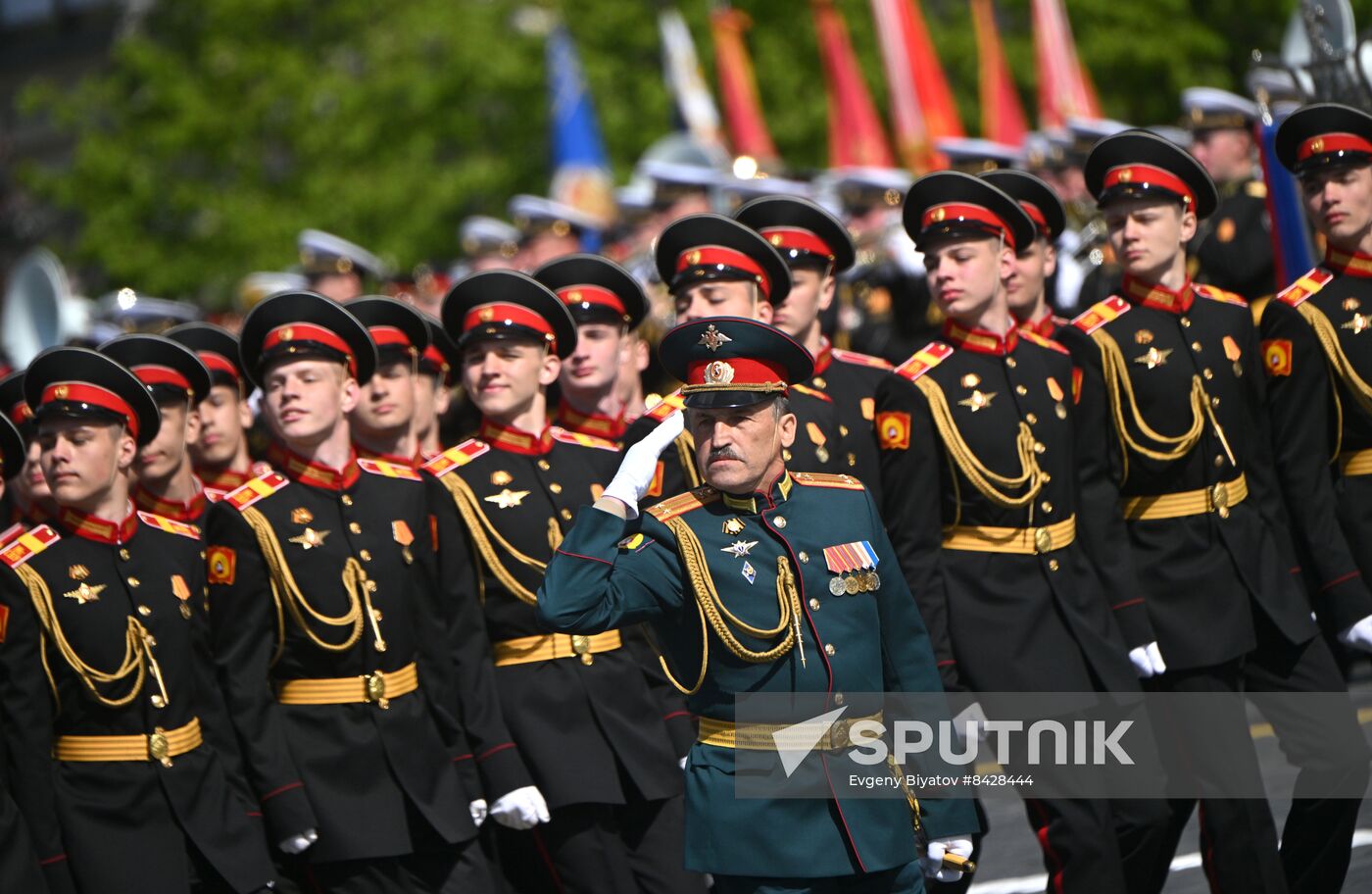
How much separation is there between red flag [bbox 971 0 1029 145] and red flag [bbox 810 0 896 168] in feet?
4.36

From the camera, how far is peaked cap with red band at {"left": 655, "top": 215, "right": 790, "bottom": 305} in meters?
8.16

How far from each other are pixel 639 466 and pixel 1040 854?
14.0ft

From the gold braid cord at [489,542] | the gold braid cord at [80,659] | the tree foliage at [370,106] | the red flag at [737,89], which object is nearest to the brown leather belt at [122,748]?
the gold braid cord at [80,659]

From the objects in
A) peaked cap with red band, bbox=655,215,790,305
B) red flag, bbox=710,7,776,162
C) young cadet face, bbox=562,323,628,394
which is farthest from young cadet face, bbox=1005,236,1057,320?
red flag, bbox=710,7,776,162

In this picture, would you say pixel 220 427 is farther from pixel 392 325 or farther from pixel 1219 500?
pixel 1219 500

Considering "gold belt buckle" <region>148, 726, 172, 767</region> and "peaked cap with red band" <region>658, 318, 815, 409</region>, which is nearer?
"peaked cap with red band" <region>658, 318, 815, 409</region>

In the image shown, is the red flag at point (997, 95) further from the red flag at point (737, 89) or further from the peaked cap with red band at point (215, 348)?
the peaked cap with red band at point (215, 348)

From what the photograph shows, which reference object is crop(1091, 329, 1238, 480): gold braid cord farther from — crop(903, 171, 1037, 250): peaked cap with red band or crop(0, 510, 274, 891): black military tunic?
crop(0, 510, 274, 891): black military tunic

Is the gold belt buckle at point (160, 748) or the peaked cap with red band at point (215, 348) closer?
the gold belt buckle at point (160, 748)

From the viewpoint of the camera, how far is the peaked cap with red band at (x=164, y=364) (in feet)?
28.3

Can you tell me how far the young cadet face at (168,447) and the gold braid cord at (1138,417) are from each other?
3699 mm

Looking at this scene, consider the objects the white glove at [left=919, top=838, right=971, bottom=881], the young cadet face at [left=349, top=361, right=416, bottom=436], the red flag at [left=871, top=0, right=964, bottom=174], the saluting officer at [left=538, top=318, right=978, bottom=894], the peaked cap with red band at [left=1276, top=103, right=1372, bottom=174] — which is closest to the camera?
the saluting officer at [left=538, top=318, right=978, bottom=894]

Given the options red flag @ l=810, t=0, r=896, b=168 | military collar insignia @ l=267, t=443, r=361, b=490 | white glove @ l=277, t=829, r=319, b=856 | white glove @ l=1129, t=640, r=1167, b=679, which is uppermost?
red flag @ l=810, t=0, r=896, b=168

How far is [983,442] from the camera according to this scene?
7645 millimetres
